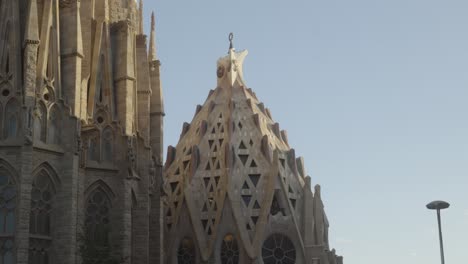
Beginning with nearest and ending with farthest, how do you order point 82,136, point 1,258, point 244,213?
point 1,258 → point 82,136 → point 244,213

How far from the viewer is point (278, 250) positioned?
4956 centimetres

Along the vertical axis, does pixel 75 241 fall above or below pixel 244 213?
below

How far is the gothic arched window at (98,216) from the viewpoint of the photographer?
37.1 m

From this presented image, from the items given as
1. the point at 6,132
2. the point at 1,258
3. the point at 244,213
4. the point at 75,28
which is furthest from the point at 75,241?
the point at 244,213

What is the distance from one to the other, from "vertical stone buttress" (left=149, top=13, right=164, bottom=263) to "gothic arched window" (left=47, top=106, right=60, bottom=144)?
791cm

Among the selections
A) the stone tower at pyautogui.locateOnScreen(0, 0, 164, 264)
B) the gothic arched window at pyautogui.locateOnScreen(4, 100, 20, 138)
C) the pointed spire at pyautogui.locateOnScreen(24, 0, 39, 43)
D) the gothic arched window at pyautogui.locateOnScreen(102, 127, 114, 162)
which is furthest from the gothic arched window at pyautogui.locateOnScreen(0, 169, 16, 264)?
the pointed spire at pyautogui.locateOnScreen(24, 0, 39, 43)

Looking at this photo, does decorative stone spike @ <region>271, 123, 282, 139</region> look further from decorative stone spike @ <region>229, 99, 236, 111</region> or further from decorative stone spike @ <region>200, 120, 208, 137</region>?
decorative stone spike @ <region>200, 120, 208, 137</region>

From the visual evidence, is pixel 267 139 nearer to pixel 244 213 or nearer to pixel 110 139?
pixel 244 213

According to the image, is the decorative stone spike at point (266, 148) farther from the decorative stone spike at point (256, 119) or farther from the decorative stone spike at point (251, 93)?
the decorative stone spike at point (251, 93)

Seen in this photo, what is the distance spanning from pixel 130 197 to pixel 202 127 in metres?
16.5

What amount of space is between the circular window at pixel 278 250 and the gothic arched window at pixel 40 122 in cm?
1852

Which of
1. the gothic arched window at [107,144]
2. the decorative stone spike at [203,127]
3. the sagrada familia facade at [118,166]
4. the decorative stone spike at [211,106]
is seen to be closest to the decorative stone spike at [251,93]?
the sagrada familia facade at [118,166]

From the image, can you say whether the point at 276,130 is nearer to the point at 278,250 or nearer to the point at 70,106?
the point at 278,250

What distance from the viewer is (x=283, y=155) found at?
53.0 meters
